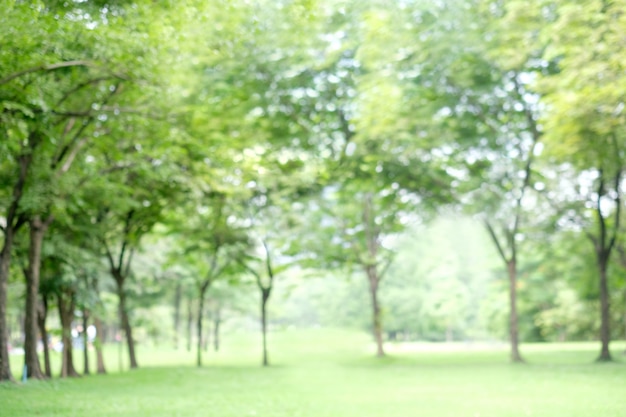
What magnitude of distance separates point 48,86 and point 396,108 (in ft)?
35.6

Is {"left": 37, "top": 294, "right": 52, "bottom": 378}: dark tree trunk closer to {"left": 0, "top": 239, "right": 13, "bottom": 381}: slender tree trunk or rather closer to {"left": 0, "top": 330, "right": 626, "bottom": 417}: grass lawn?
{"left": 0, "top": 330, "right": 626, "bottom": 417}: grass lawn

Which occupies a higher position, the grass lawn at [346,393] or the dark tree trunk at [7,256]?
the dark tree trunk at [7,256]

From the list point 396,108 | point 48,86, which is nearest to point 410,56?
point 396,108

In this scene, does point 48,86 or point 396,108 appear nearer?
point 48,86

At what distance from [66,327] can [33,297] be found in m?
4.17

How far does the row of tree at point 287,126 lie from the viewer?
12.4 m

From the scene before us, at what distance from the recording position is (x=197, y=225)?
25.2m

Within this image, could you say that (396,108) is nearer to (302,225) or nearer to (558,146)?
(558,146)

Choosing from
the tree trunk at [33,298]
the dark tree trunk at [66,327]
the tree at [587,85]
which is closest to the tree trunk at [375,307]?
the tree at [587,85]

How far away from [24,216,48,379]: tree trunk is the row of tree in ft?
0.17

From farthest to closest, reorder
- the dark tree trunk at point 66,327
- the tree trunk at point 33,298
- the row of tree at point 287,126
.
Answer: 1. the dark tree trunk at point 66,327
2. the tree trunk at point 33,298
3. the row of tree at point 287,126

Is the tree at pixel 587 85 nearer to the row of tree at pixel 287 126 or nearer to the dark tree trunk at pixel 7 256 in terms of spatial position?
the row of tree at pixel 287 126

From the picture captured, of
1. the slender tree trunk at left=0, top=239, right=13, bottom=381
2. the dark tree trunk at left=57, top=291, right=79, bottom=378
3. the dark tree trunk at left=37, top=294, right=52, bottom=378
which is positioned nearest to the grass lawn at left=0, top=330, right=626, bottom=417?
the slender tree trunk at left=0, top=239, right=13, bottom=381

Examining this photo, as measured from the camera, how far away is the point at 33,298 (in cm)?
1544
